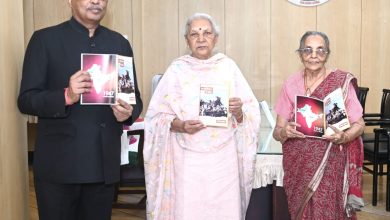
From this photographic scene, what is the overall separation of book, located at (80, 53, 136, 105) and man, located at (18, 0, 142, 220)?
48 millimetres

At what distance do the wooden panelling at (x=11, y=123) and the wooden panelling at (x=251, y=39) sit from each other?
3.73m

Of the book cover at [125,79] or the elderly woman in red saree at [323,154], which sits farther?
the elderly woman in red saree at [323,154]

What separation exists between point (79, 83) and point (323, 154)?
4.13ft

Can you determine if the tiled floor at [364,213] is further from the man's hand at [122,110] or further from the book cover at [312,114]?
the man's hand at [122,110]

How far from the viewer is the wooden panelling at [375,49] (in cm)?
552

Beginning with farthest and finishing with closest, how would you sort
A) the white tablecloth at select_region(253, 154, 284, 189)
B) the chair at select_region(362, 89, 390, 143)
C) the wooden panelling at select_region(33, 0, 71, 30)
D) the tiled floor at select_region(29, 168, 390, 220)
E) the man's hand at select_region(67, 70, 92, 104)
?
the wooden panelling at select_region(33, 0, 71, 30)
the chair at select_region(362, 89, 390, 143)
the tiled floor at select_region(29, 168, 390, 220)
the white tablecloth at select_region(253, 154, 284, 189)
the man's hand at select_region(67, 70, 92, 104)

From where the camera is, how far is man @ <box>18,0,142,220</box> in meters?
1.80

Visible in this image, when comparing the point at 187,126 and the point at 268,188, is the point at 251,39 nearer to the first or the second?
the point at 268,188

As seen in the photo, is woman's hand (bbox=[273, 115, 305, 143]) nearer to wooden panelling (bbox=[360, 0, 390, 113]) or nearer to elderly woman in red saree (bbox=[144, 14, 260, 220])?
elderly woman in red saree (bbox=[144, 14, 260, 220])

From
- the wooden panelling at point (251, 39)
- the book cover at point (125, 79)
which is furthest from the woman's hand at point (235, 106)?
the wooden panelling at point (251, 39)

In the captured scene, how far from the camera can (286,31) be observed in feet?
18.2

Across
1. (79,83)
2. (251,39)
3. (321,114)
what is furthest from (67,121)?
(251,39)

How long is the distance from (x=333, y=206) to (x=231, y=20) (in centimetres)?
373

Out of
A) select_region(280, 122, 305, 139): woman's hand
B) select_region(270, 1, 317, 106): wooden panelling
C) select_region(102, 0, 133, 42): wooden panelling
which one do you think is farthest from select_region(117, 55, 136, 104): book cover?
select_region(270, 1, 317, 106): wooden panelling
